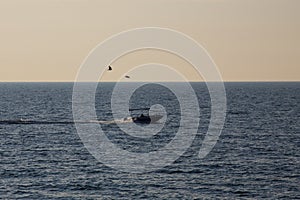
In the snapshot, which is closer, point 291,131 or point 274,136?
point 274,136

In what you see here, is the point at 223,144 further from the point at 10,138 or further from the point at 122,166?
the point at 10,138

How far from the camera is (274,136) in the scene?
128500 millimetres

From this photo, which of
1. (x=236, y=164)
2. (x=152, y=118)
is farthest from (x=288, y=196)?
(x=152, y=118)

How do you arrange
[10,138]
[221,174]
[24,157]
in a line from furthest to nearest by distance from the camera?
[10,138], [24,157], [221,174]

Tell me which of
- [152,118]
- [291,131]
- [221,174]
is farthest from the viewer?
[152,118]

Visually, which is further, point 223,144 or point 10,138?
point 10,138

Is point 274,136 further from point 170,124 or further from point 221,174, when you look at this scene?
point 221,174

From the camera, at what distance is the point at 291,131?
454 feet

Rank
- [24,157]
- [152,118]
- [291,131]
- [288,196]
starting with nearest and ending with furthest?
1. [288,196]
2. [24,157]
3. [291,131]
4. [152,118]

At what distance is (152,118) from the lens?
15375 cm

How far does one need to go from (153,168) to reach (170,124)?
220 feet

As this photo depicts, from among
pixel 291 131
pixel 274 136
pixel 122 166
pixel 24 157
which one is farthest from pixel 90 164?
pixel 291 131

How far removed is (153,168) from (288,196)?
75.9ft

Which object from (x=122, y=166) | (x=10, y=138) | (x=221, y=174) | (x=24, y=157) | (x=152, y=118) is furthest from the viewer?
(x=152, y=118)
